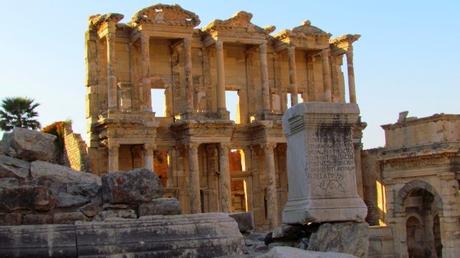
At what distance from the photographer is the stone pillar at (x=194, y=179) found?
26719mm

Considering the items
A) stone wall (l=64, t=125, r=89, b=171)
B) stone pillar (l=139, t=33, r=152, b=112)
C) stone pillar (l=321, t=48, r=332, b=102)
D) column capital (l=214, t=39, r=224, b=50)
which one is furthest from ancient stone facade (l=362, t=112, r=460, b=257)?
→ stone wall (l=64, t=125, r=89, b=171)

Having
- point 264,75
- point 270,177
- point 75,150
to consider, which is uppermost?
point 264,75

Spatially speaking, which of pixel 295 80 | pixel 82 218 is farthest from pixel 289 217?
pixel 295 80

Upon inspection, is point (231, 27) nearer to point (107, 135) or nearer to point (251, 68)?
point (251, 68)

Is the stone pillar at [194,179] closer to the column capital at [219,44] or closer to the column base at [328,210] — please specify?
the column capital at [219,44]

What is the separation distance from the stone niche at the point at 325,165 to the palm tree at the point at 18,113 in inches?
931

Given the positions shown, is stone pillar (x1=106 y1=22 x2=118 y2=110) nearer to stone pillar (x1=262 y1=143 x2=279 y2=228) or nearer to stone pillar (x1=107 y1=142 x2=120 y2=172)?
stone pillar (x1=107 y1=142 x2=120 y2=172)

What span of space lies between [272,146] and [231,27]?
5204mm

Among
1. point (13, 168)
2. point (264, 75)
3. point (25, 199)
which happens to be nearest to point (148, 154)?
point (264, 75)

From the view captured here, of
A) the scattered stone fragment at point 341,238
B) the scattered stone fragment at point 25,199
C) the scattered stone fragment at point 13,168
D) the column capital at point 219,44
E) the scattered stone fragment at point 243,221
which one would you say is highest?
the column capital at point 219,44

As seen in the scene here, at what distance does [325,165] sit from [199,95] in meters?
20.8

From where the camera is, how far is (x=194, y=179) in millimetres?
26859

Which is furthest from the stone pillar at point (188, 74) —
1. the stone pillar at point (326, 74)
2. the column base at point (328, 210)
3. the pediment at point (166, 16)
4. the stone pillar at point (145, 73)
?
the column base at point (328, 210)

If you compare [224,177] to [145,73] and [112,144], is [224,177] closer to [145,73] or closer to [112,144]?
[112,144]
